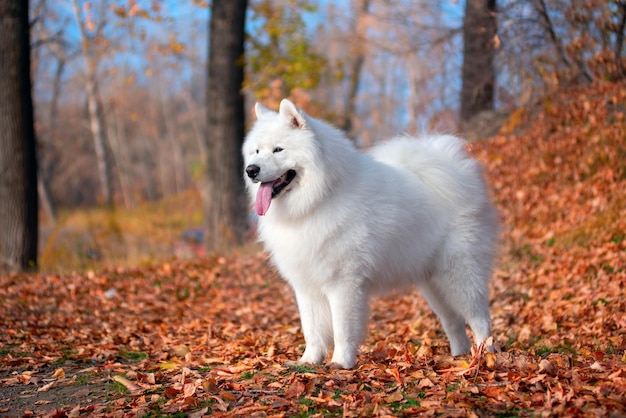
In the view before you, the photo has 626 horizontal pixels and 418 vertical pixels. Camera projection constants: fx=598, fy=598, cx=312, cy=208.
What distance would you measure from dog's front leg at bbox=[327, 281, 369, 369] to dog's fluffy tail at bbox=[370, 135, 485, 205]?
1079mm

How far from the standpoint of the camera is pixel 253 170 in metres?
3.86

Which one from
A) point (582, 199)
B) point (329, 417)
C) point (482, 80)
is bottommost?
point (329, 417)

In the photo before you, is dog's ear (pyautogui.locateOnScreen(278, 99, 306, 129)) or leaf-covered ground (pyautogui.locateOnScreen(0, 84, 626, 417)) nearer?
leaf-covered ground (pyautogui.locateOnScreen(0, 84, 626, 417))

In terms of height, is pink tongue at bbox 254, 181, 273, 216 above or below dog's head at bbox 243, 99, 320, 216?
below

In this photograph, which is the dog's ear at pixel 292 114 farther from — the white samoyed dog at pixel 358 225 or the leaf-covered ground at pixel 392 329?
the leaf-covered ground at pixel 392 329

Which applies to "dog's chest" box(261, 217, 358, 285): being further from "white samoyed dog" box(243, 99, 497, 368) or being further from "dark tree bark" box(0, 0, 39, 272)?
"dark tree bark" box(0, 0, 39, 272)

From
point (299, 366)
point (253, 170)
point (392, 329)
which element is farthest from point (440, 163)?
point (392, 329)

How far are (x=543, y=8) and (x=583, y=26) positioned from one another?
0.66 meters

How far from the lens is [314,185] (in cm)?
394

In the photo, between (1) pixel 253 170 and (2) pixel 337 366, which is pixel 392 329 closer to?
(2) pixel 337 366

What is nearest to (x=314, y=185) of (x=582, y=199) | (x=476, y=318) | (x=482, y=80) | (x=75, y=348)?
(x=476, y=318)

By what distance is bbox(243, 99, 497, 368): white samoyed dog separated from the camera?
3.94 metres

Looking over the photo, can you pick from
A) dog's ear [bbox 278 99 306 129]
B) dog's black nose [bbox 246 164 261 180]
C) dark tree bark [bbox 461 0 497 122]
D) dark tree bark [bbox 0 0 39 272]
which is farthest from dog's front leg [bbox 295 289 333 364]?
dark tree bark [bbox 461 0 497 122]

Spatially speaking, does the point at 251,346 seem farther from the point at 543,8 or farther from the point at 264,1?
the point at 264,1
